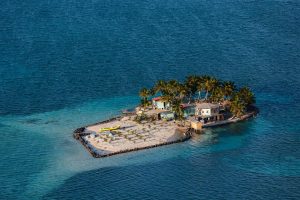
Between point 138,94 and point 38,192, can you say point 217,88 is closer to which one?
point 138,94

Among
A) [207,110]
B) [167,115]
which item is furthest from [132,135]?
[207,110]

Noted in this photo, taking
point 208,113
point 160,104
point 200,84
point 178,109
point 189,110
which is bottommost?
point 208,113

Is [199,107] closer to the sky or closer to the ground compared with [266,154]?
closer to the sky

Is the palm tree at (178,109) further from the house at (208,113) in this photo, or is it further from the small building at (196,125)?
the house at (208,113)

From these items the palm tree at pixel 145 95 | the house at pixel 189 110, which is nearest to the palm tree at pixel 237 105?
the house at pixel 189 110

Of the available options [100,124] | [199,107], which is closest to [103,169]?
[100,124]

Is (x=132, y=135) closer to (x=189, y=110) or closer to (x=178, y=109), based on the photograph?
(x=178, y=109)

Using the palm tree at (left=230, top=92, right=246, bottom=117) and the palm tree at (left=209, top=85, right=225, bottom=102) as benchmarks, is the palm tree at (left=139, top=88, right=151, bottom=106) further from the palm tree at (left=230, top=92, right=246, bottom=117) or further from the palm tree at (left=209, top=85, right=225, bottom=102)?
the palm tree at (left=230, top=92, right=246, bottom=117)
